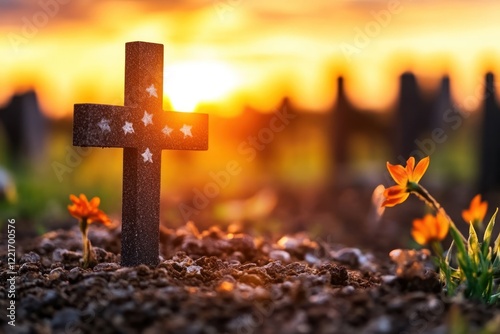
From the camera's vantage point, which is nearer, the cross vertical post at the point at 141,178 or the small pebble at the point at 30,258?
the cross vertical post at the point at 141,178

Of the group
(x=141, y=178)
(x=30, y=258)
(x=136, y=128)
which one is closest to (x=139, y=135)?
(x=136, y=128)

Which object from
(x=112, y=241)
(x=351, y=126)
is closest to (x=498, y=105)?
(x=351, y=126)

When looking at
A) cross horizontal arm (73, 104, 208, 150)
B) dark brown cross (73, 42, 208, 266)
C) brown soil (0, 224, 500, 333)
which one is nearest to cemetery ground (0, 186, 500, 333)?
brown soil (0, 224, 500, 333)

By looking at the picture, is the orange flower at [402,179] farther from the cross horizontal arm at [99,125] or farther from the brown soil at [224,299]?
the cross horizontal arm at [99,125]

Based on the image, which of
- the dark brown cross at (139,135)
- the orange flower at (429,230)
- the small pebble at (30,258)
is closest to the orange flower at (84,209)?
the dark brown cross at (139,135)

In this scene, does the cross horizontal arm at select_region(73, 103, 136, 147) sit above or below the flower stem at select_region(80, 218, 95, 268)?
above

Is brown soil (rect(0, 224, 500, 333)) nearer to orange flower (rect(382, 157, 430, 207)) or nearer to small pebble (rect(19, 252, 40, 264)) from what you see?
small pebble (rect(19, 252, 40, 264))
